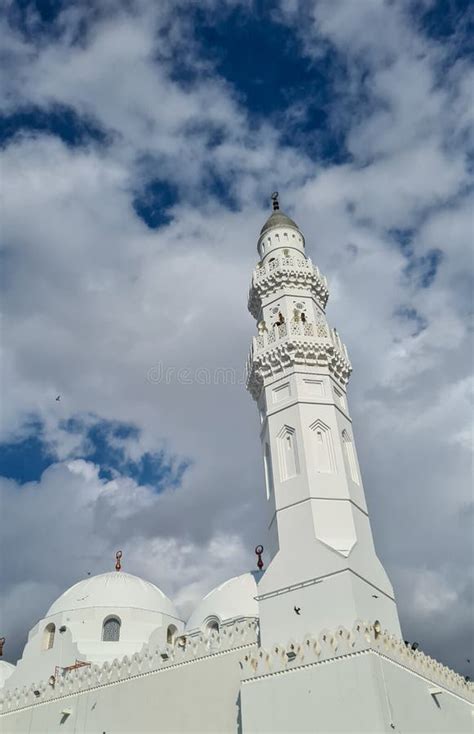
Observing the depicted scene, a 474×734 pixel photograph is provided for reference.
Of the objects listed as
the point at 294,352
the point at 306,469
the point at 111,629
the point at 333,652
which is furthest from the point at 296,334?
the point at 111,629

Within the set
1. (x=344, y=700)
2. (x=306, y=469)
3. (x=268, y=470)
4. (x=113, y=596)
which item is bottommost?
(x=344, y=700)

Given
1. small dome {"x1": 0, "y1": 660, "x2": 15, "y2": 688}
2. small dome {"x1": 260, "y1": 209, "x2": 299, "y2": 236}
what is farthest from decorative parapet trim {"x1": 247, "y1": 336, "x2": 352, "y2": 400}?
small dome {"x1": 0, "y1": 660, "x2": 15, "y2": 688}

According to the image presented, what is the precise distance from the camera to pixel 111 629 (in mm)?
24688

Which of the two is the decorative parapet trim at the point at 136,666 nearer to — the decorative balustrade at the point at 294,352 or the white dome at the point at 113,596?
the white dome at the point at 113,596

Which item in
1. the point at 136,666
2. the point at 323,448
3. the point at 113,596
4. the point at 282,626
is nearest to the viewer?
the point at 282,626

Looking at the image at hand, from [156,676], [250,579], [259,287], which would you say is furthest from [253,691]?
[259,287]

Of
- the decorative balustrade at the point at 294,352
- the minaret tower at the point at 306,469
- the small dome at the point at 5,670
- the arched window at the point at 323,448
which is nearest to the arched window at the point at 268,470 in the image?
the minaret tower at the point at 306,469

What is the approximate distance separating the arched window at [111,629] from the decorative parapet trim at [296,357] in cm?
→ 1068

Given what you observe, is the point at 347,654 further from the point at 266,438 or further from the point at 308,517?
the point at 266,438

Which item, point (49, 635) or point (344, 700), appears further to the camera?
point (49, 635)

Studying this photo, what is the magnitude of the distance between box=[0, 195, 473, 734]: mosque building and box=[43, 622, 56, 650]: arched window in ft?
0.16

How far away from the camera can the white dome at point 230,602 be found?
894 inches

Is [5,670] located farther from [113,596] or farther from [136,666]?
[136,666]

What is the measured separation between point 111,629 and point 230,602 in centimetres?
527
